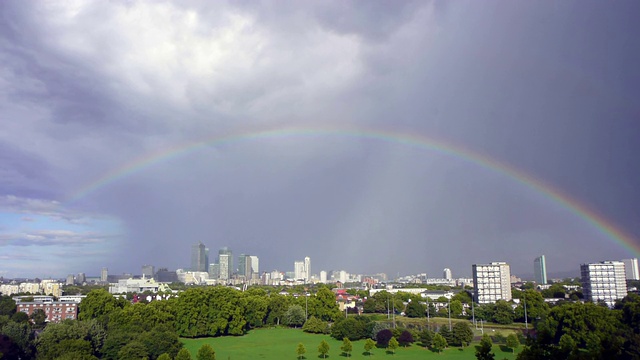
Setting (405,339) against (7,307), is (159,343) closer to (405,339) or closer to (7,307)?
(405,339)

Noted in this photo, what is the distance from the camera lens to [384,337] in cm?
3422

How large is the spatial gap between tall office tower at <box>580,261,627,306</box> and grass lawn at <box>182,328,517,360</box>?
34.5 metres

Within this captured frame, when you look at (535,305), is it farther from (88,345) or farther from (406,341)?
(88,345)

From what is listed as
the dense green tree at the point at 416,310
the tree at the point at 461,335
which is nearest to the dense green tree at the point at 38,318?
the dense green tree at the point at 416,310

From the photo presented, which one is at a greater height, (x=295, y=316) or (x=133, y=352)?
(x=133, y=352)

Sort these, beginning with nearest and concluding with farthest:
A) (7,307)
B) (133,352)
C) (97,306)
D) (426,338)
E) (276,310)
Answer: (133,352), (426,338), (97,306), (7,307), (276,310)

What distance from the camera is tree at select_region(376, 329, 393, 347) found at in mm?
34031

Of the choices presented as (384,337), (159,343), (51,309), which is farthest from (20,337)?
(384,337)

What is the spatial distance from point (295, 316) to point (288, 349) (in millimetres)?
14751

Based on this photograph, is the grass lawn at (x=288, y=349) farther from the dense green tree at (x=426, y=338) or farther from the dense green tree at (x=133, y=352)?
the dense green tree at (x=133, y=352)

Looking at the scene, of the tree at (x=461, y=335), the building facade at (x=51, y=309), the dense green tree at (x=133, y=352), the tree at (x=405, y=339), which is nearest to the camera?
the dense green tree at (x=133, y=352)

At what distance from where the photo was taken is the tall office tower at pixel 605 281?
59.8 m

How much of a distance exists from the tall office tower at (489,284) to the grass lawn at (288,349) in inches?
1233

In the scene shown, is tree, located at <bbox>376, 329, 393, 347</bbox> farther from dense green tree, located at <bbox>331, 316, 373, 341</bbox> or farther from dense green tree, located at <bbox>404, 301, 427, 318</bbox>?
dense green tree, located at <bbox>404, 301, 427, 318</bbox>
